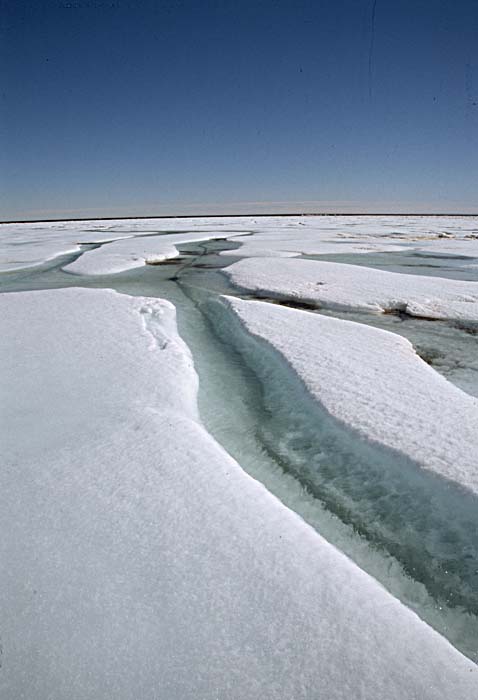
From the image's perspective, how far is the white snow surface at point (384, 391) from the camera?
1.84 meters

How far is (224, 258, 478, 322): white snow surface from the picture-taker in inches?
179

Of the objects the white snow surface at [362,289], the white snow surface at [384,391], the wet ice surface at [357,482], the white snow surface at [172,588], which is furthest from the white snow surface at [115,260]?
the white snow surface at [172,588]

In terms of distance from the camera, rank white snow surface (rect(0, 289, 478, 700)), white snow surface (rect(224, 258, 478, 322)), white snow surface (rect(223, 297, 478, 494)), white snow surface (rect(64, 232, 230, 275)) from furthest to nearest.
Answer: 1. white snow surface (rect(64, 232, 230, 275))
2. white snow surface (rect(224, 258, 478, 322))
3. white snow surface (rect(223, 297, 478, 494))
4. white snow surface (rect(0, 289, 478, 700))

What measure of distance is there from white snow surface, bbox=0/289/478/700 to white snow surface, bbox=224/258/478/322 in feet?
10.5

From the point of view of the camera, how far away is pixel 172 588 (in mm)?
1219

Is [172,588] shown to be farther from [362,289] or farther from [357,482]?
[362,289]

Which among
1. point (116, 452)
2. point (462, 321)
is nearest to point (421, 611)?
point (116, 452)

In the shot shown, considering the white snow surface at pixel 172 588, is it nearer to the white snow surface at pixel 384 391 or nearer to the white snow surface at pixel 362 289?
the white snow surface at pixel 384 391

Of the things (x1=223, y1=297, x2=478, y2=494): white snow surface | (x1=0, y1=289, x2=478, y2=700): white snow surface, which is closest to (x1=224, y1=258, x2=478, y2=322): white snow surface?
(x1=223, y1=297, x2=478, y2=494): white snow surface

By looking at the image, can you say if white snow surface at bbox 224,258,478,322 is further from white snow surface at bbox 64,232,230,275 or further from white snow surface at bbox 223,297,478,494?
white snow surface at bbox 64,232,230,275

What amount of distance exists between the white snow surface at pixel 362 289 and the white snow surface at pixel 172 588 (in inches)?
126

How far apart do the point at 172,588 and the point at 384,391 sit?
1634 millimetres

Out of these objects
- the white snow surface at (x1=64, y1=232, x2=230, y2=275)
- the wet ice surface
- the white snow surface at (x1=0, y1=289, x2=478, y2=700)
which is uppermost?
the white snow surface at (x1=64, y1=232, x2=230, y2=275)

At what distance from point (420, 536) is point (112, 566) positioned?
1.05 m
